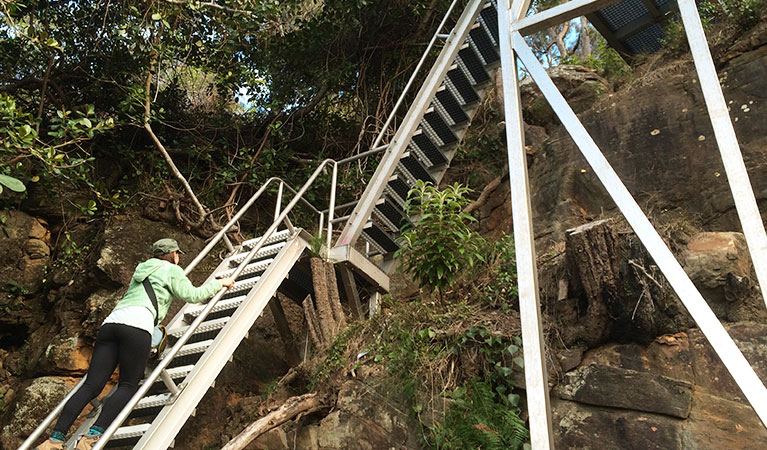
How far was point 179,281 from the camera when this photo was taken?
4645 mm

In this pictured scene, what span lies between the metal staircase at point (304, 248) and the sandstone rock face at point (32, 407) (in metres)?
0.92

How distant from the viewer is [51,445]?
3.81 metres

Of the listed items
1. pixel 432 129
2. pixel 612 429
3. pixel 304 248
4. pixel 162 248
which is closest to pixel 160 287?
pixel 162 248

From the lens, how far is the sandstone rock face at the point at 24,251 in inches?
326

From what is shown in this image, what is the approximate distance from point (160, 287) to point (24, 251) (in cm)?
499

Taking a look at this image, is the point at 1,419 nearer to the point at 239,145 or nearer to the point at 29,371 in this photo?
the point at 29,371

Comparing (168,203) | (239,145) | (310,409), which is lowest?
(310,409)

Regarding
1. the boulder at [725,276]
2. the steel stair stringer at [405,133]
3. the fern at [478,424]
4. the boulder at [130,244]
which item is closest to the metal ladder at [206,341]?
the steel stair stringer at [405,133]

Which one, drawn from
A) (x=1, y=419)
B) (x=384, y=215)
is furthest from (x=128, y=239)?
(x=384, y=215)

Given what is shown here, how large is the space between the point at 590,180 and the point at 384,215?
2342mm

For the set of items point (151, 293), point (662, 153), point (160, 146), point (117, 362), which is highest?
point (160, 146)

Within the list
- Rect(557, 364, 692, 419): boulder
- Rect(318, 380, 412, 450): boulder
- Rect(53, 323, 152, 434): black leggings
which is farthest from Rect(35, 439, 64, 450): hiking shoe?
Rect(557, 364, 692, 419): boulder

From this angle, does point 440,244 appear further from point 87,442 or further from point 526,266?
point 87,442

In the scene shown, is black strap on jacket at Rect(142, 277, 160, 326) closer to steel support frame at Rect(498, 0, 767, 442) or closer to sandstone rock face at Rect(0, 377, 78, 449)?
steel support frame at Rect(498, 0, 767, 442)
